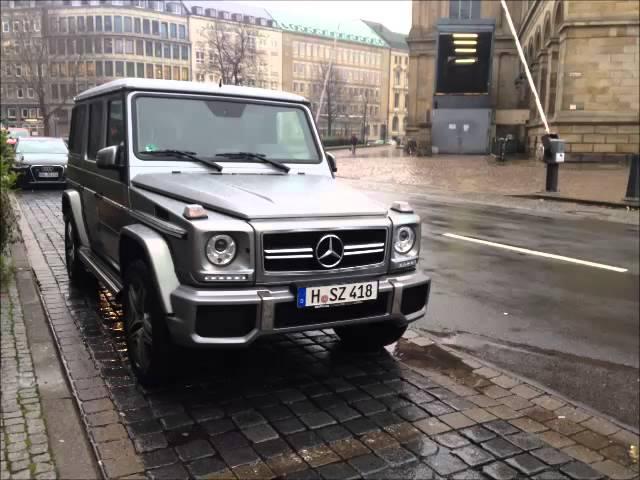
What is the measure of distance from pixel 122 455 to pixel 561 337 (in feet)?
13.9

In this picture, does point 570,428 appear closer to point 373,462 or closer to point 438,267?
point 373,462

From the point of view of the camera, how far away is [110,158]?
15.2ft

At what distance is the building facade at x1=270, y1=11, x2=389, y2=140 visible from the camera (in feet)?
377

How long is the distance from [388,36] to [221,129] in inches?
5703

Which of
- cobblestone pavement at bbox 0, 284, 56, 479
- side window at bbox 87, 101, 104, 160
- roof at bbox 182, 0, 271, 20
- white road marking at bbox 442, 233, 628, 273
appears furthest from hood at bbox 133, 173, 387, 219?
roof at bbox 182, 0, 271, 20

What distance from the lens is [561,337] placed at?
603 cm

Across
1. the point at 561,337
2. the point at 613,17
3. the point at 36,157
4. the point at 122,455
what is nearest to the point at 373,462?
the point at 122,455

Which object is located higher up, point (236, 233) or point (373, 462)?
point (236, 233)

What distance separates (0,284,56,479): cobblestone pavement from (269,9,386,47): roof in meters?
114

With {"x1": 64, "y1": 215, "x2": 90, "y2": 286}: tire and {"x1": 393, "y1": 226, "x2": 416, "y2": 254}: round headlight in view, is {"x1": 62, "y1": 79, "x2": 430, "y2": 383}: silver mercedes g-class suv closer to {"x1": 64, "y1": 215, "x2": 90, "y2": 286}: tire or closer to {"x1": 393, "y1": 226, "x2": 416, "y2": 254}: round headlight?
{"x1": 393, "y1": 226, "x2": 416, "y2": 254}: round headlight

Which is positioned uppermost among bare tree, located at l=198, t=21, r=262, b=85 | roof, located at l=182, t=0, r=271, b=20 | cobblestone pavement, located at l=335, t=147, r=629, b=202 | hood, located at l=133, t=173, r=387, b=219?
roof, located at l=182, t=0, r=271, b=20

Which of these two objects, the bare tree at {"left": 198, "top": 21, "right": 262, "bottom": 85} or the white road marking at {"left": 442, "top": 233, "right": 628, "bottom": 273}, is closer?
the white road marking at {"left": 442, "top": 233, "right": 628, "bottom": 273}

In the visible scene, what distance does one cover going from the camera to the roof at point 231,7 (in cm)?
11306

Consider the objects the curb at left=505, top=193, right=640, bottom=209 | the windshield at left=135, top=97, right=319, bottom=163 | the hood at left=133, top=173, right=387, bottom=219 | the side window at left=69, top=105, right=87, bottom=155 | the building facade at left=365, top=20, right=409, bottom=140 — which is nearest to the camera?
the hood at left=133, top=173, right=387, bottom=219
